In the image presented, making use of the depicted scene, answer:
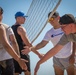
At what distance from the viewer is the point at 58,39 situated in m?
4.12

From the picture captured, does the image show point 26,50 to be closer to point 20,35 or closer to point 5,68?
point 20,35

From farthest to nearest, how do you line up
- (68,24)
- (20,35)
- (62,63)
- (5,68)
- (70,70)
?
(20,35)
(62,63)
(70,70)
(5,68)
(68,24)

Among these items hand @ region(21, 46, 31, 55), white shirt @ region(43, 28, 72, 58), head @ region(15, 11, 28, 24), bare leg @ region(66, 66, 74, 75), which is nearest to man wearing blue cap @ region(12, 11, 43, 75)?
head @ region(15, 11, 28, 24)

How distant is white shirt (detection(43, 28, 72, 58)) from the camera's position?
4043 mm

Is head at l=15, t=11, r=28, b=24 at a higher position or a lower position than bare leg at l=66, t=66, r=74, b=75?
higher

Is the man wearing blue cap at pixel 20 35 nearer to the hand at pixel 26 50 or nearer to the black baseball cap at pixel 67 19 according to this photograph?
the hand at pixel 26 50

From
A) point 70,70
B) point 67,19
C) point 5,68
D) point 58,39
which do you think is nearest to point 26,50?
point 58,39

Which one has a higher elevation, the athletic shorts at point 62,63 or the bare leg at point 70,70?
the athletic shorts at point 62,63

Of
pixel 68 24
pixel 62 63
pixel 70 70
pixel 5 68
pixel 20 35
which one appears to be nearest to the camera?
pixel 68 24

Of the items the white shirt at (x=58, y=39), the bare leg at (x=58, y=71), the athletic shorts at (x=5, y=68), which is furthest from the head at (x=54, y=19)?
the athletic shorts at (x=5, y=68)

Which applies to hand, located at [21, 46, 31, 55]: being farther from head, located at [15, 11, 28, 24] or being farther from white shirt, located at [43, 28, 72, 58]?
head, located at [15, 11, 28, 24]

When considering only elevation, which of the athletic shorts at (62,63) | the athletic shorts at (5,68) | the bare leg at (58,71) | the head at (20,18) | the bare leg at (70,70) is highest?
the head at (20,18)

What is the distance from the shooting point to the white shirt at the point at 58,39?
4043 mm

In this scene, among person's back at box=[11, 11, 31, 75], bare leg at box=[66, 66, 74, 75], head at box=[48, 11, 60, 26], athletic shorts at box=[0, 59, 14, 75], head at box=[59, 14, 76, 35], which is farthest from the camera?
person's back at box=[11, 11, 31, 75]
